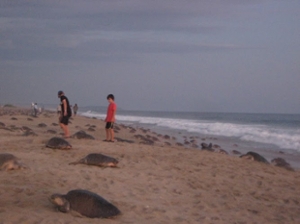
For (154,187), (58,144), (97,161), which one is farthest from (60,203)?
(58,144)

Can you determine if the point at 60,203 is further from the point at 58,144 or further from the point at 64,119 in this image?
the point at 64,119

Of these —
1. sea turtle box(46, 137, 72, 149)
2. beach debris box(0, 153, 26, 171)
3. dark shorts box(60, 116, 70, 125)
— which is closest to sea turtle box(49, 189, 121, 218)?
beach debris box(0, 153, 26, 171)

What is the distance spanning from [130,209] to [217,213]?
1.65 m

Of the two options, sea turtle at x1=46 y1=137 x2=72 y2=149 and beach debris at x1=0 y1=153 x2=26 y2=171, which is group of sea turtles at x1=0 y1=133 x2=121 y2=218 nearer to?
beach debris at x1=0 y1=153 x2=26 y2=171

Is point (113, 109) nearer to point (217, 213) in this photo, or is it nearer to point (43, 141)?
point (43, 141)

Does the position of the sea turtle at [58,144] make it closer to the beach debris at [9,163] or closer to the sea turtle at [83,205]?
the beach debris at [9,163]

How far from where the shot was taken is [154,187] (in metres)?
10.5

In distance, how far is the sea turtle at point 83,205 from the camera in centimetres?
760

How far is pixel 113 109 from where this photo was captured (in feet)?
53.8

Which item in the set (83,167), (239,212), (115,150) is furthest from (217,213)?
(115,150)

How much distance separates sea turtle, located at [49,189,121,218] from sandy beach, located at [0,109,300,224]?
0.43ft

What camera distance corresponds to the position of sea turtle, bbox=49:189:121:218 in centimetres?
760

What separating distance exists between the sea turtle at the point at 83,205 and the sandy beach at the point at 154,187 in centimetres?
13

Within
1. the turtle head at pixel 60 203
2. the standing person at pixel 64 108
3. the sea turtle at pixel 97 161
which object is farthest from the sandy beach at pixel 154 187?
the standing person at pixel 64 108
